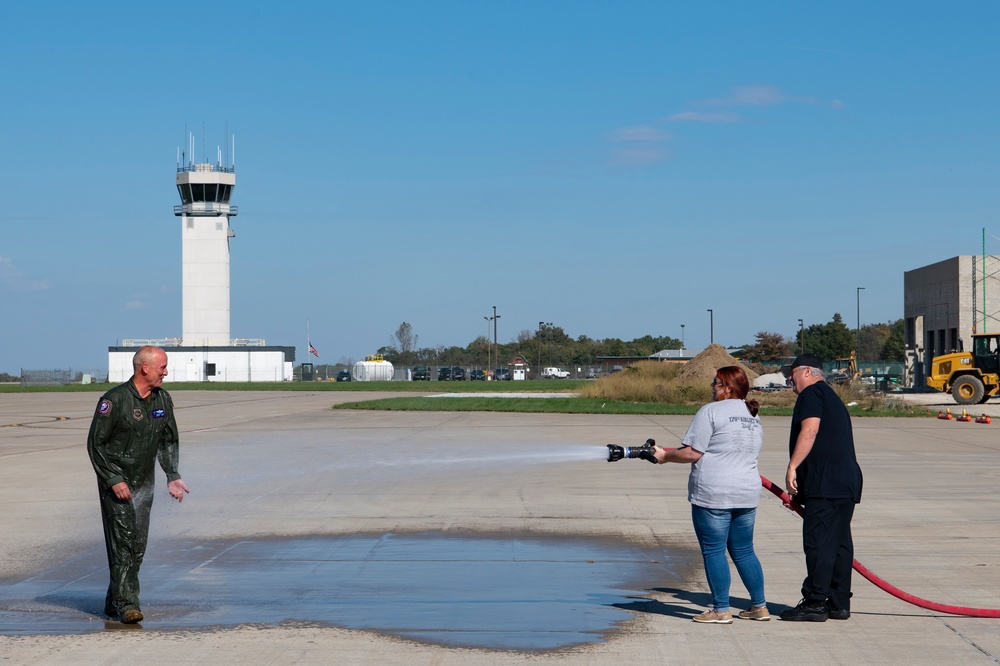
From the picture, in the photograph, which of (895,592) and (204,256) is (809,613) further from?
(204,256)

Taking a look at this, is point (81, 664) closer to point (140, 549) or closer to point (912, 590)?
point (140, 549)

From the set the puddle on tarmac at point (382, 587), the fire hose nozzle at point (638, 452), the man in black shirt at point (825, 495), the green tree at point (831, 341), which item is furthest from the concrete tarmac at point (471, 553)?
the green tree at point (831, 341)

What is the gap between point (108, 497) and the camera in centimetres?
743

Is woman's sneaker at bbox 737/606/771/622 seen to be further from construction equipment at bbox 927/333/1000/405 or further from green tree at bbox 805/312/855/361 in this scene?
green tree at bbox 805/312/855/361

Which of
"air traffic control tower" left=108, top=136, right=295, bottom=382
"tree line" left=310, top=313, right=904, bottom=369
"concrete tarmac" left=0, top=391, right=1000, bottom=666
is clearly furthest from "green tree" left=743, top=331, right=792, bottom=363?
"concrete tarmac" left=0, top=391, right=1000, bottom=666

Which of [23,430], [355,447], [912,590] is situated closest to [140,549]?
[912,590]

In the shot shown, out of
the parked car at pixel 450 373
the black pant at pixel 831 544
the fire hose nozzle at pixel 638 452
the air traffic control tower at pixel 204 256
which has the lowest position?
the parked car at pixel 450 373

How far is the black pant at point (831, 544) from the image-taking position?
7.35m

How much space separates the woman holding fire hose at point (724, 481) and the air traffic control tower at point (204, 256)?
89.1 metres

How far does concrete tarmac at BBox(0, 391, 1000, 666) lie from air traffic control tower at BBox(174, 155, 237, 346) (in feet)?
240

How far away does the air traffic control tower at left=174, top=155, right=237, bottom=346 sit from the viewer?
92.0m

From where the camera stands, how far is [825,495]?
739 cm

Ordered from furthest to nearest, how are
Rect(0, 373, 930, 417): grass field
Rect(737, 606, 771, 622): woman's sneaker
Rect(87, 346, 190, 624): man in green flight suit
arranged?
1. Rect(0, 373, 930, 417): grass field
2. Rect(87, 346, 190, 624): man in green flight suit
3. Rect(737, 606, 771, 622): woman's sneaker

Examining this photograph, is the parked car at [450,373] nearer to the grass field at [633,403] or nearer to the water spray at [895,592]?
the grass field at [633,403]
